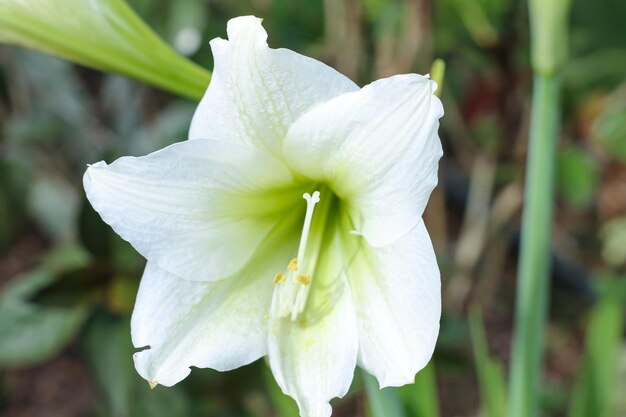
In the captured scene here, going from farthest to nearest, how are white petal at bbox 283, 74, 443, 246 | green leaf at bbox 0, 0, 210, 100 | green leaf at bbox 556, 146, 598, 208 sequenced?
1. green leaf at bbox 556, 146, 598, 208
2. green leaf at bbox 0, 0, 210, 100
3. white petal at bbox 283, 74, 443, 246

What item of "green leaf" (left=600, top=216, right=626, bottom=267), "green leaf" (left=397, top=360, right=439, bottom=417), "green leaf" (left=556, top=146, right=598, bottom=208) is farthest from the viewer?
"green leaf" (left=600, top=216, right=626, bottom=267)

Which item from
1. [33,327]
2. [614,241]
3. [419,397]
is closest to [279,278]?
[419,397]

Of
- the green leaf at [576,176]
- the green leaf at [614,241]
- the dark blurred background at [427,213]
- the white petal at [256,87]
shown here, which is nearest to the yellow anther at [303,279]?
the white petal at [256,87]

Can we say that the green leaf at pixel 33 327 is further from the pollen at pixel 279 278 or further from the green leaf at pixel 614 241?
the green leaf at pixel 614 241

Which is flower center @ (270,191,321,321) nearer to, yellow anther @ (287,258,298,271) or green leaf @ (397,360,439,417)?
yellow anther @ (287,258,298,271)

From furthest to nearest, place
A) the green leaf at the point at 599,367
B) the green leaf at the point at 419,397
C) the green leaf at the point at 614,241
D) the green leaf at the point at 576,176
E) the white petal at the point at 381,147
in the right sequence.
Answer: the green leaf at the point at 614,241 → the green leaf at the point at 576,176 → the green leaf at the point at 599,367 → the green leaf at the point at 419,397 → the white petal at the point at 381,147

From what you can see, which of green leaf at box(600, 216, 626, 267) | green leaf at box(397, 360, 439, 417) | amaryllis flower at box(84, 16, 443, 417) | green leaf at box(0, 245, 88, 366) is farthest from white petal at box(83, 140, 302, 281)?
green leaf at box(600, 216, 626, 267)

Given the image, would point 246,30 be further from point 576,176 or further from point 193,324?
point 576,176
